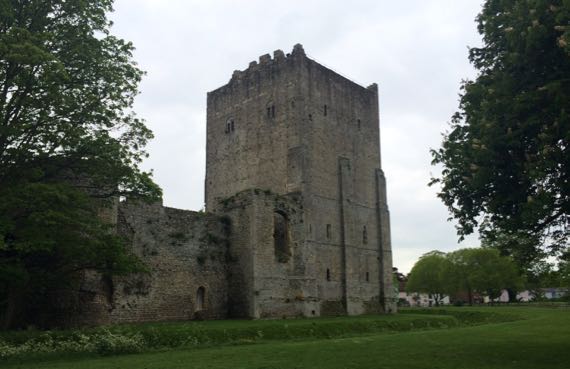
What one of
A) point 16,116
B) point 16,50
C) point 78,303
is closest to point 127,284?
point 78,303

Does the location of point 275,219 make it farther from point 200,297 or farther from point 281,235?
point 200,297

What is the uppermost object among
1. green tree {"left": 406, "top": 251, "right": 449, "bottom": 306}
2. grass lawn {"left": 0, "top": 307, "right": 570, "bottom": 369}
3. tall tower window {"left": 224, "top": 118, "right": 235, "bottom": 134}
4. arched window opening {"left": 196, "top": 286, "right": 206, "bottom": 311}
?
tall tower window {"left": 224, "top": 118, "right": 235, "bottom": 134}

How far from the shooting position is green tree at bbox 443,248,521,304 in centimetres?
6606

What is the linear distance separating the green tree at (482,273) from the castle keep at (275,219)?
28354 mm

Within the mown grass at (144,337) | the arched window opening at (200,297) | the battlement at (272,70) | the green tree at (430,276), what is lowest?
the mown grass at (144,337)

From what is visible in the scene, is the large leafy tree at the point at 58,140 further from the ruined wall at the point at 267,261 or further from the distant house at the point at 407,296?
the distant house at the point at 407,296

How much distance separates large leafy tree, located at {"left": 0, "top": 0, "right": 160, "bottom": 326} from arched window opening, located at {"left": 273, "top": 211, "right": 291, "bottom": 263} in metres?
14.5

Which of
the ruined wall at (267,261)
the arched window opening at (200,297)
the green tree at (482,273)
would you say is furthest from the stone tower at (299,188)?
the green tree at (482,273)

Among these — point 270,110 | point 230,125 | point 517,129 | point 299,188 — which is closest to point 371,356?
point 517,129

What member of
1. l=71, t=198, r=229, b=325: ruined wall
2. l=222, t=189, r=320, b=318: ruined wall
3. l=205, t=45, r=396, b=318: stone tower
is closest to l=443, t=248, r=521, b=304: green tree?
l=205, t=45, r=396, b=318: stone tower

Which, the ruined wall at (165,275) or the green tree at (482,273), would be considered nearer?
the ruined wall at (165,275)

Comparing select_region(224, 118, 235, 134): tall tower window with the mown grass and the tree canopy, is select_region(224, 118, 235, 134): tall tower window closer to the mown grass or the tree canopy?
the mown grass

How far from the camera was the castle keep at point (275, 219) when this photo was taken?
28.0 meters

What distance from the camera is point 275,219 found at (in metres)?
34.8
